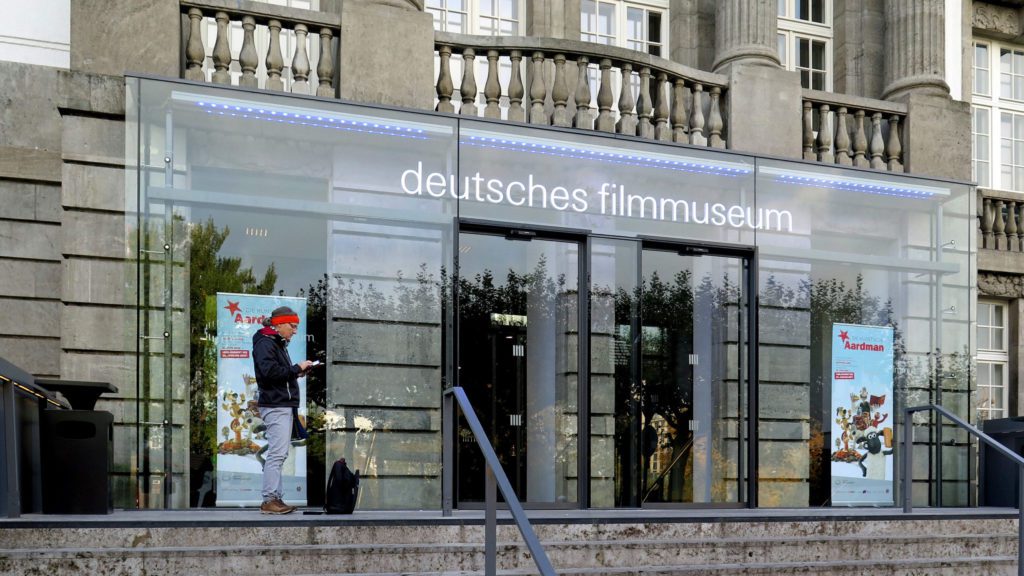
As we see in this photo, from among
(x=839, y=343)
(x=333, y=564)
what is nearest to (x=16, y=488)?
(x=333, y=564)

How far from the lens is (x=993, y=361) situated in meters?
17.2

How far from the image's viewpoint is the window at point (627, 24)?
15.1 m

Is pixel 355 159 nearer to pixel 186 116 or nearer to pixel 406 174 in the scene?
pixel 406 174

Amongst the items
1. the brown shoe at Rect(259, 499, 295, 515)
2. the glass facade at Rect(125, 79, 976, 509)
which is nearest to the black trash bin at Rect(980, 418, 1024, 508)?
the glass facade at Rect(125, 79, 976, 509)

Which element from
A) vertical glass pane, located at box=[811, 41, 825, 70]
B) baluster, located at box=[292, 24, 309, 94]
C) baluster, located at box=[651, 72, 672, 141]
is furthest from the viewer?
vertical glass pane, located at box=[811, 41, 825, 70]

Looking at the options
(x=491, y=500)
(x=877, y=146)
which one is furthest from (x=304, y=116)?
(x=877, y=146)

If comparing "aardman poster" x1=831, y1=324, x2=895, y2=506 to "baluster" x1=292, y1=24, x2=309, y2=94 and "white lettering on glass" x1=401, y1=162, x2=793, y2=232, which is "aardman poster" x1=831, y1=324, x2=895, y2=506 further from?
Result: "baluster" x1=292, y1=24, x2=309, y2=94

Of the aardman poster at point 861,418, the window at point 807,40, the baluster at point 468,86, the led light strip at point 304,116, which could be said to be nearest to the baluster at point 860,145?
the window at point 807,40

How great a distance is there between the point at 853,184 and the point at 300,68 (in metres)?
→ 7.05

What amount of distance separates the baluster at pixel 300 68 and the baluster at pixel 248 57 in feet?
1.30

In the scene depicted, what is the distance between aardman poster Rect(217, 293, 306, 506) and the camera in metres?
11.1

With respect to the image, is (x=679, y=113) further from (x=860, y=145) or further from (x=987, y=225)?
(x=987, y=225)

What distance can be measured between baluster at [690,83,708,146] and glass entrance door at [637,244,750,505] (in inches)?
51.5

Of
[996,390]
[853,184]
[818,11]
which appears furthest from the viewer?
[996,390]
